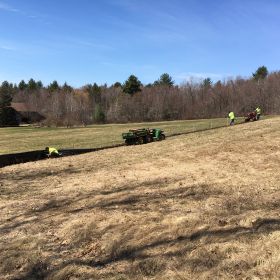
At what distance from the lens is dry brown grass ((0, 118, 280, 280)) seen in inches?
Answer: 263

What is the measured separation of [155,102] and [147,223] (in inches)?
4269

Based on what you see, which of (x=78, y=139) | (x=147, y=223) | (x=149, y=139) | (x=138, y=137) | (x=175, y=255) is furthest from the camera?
(x=78, y=139)

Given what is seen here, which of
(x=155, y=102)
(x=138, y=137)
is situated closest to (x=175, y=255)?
(x=138, y=137)

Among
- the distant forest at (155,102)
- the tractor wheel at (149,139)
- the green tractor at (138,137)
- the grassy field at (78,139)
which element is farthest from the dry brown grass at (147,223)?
the distant forest at (155,102)

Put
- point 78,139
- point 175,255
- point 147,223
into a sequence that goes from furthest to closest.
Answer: point 78,139
point 147,223
point 175,255

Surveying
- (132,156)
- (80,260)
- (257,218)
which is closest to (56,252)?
(80,260)

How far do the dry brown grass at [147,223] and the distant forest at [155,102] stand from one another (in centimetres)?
8144

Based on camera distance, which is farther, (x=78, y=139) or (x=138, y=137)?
(x=78, y=139)

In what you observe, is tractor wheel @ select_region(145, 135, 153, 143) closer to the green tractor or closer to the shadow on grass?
the green tractor

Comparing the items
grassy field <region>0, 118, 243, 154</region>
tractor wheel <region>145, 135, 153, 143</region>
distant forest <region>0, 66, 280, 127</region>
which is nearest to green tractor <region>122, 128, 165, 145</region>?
tractor wheel <region>145, 135, 153, 143</region>

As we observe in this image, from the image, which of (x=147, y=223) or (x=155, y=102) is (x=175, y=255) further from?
(x=155, y=102)

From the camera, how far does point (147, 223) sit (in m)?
8.73

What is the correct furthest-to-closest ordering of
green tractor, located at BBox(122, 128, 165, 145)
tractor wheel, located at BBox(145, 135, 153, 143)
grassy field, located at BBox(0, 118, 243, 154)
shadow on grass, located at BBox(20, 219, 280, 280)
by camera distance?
grassy field, located at BBox(0, 118, 243, 154)
tractor wheel, located at BBox(145, 135, 153, 143)
green tractor, located at BBox(122, 128, 165, 145)
shadow on grass, located at BBox(20, 219, 280, 280)

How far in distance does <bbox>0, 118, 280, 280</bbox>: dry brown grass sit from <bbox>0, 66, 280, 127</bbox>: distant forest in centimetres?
8144
